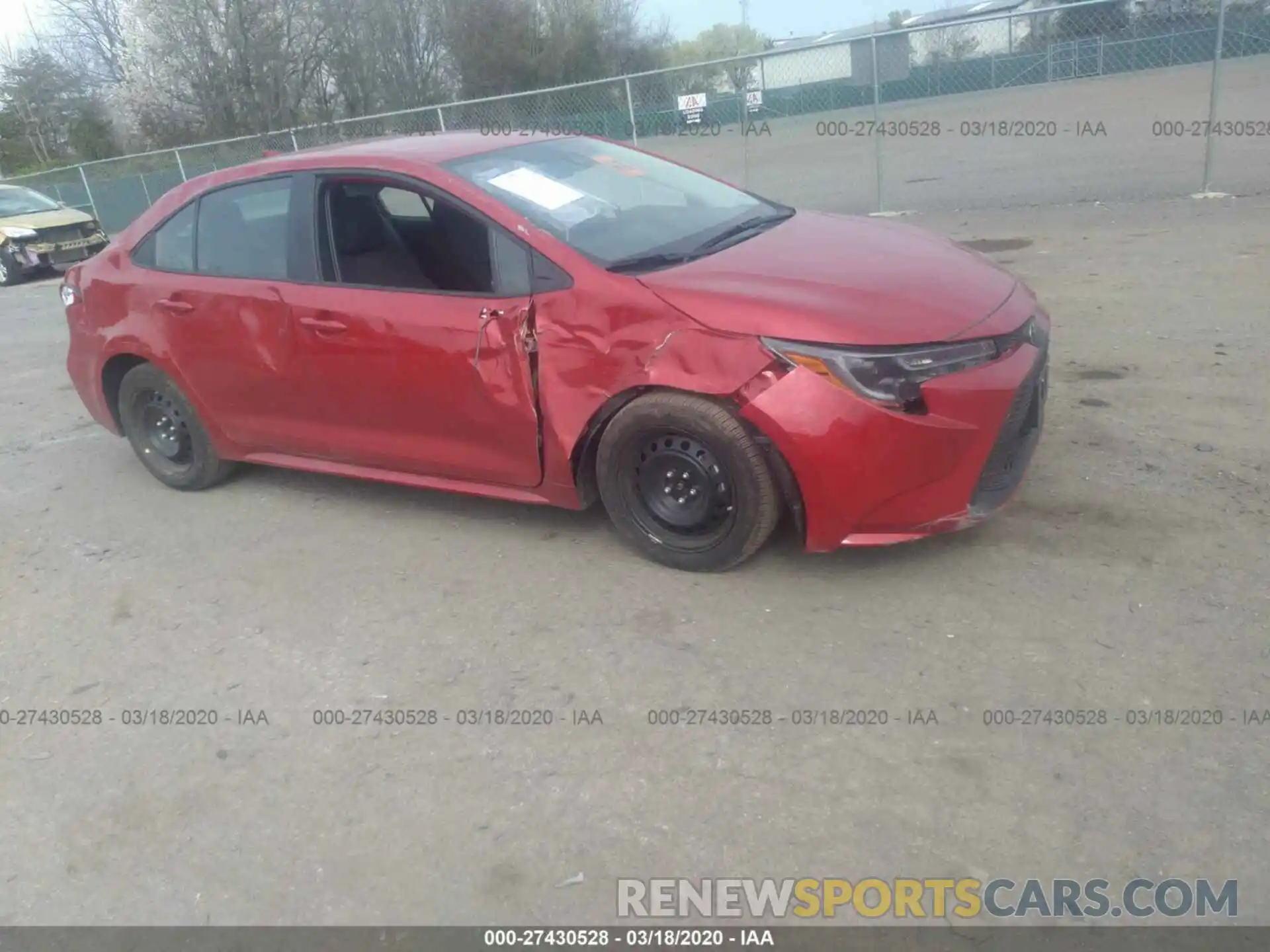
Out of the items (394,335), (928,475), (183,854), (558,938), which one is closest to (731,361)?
(928,475)

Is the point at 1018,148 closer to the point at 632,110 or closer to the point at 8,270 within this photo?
the point at 632,110

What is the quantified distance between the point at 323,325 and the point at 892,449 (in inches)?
98.0

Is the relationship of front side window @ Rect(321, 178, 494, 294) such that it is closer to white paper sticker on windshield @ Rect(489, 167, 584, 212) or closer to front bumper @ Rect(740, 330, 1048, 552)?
white paper sticker on windshield @ Rect(489, 167, 584, 212)

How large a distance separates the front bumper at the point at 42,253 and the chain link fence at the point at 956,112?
11.3 feet

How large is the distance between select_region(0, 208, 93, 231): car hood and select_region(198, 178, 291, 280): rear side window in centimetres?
1368

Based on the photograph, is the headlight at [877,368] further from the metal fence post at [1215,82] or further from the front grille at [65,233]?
the front grille at [65,233]

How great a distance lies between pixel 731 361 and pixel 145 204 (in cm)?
2131

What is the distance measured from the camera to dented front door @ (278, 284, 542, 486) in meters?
4.20

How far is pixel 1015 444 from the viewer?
12.9 feet

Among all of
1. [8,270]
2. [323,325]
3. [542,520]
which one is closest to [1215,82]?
[542,520]

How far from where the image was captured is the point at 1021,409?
3832mm

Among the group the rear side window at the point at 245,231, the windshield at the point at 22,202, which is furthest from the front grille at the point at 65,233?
the rear side window at the point at 245,231

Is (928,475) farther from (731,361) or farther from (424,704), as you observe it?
(424,704)
